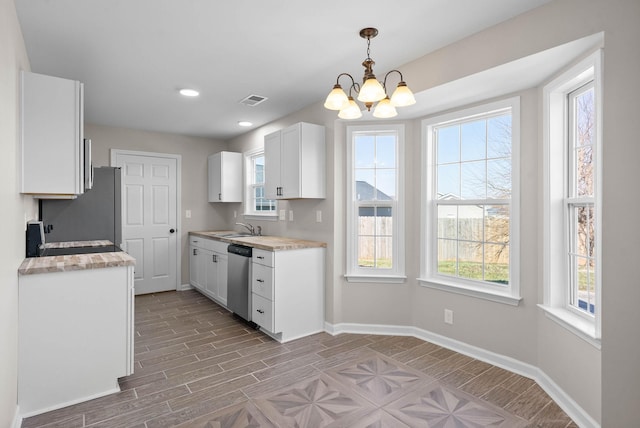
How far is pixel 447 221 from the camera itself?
3297 mm

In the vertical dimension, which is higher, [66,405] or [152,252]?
[152,252]

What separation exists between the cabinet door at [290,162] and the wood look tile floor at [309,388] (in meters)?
1.48

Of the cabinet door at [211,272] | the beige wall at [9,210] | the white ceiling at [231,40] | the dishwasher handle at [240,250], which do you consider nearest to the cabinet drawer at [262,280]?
the dishwasher handle at [240,250]

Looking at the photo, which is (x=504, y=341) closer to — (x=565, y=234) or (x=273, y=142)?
(x=565, y=234)

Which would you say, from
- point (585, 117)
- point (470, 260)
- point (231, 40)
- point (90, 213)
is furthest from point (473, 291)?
point (90, 213)

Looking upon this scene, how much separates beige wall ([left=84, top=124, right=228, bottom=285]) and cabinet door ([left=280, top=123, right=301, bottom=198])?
7.66ft

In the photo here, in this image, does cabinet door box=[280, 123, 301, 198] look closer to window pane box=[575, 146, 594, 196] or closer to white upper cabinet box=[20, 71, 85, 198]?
white upper cabinet box=[20, 71, 85, 198]

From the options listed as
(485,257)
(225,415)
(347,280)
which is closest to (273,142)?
(347,280)

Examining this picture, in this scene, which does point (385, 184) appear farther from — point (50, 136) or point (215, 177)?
point (215, 177)

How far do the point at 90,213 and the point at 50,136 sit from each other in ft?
5.65

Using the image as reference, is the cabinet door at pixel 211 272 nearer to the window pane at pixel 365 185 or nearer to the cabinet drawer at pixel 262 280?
the cabinet drawer at pixel 262 280

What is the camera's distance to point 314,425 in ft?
6.80

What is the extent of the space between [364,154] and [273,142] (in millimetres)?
1074

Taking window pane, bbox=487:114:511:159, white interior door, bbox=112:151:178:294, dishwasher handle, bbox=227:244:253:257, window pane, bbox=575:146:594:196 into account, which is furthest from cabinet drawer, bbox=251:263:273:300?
window pane, bbox=575:146:594:196
